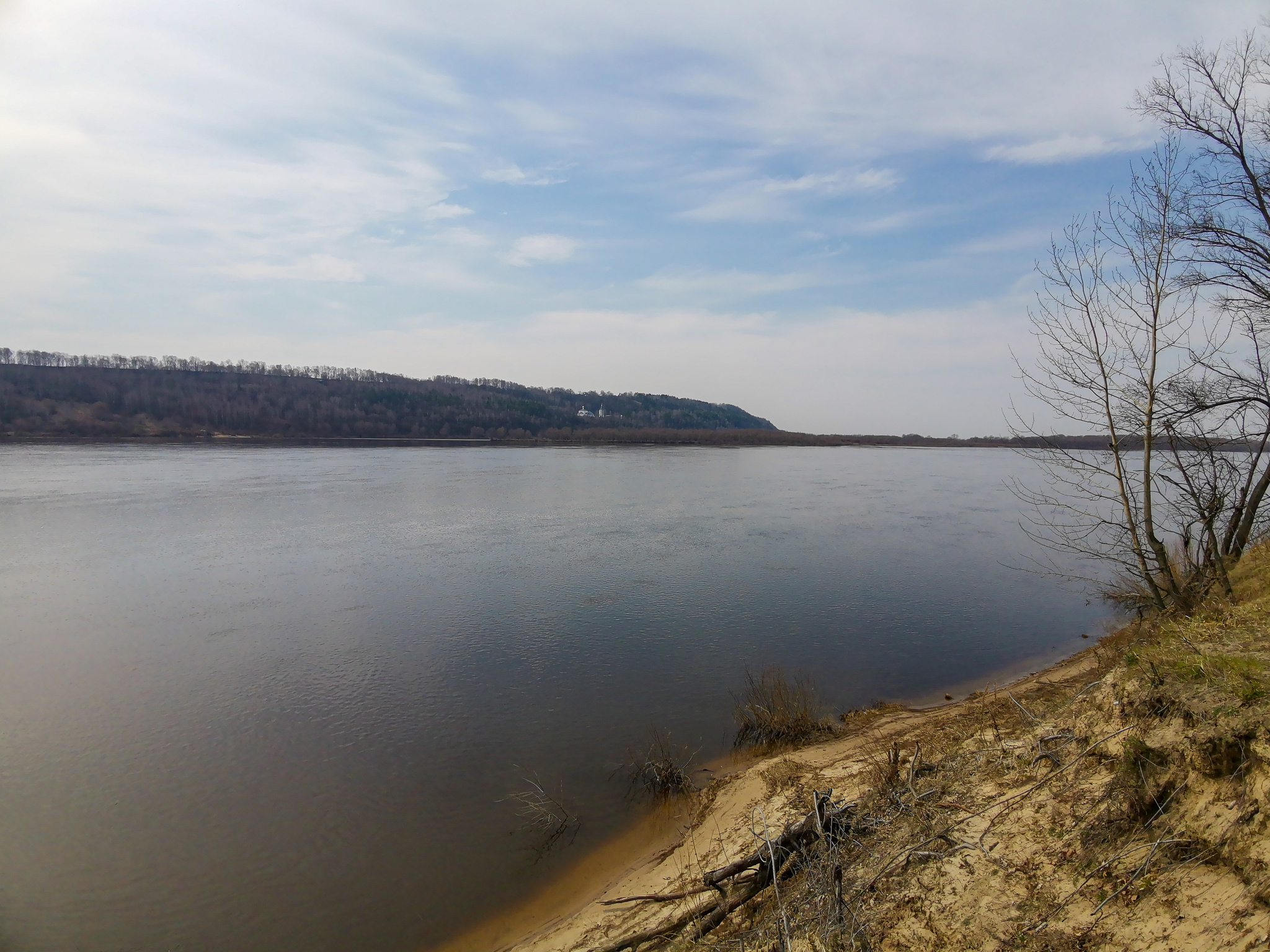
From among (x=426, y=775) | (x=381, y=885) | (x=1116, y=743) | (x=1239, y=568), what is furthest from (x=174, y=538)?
(x=1239, y=568)

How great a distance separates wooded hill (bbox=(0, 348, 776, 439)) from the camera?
239 ft

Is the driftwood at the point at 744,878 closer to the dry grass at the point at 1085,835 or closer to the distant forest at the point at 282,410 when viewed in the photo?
the dry grass at the point at 1085,835

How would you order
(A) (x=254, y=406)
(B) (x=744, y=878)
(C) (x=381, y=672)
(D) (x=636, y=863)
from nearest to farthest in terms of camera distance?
1. (B) (x=744, y=878)
2. (D) (x=636, y=863)
3. (C) (x=381, y=672)
4. (A) (x=254, y=406)

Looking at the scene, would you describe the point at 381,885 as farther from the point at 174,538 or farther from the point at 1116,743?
the point at 174,538

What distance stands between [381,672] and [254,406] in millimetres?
89051

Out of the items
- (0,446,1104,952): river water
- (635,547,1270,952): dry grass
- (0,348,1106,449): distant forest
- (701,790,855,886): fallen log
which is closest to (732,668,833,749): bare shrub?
(0,446,1104,952): river water

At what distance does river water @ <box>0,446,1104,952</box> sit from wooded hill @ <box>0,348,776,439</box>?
5767 cm

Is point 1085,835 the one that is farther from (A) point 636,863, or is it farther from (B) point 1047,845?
(A) point 636,863

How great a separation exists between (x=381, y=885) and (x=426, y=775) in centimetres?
170

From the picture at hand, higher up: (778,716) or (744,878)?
(744,878)

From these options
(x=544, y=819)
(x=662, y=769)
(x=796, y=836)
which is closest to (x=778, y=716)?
(x=662, y=769)

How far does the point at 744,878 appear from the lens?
13.9 feet

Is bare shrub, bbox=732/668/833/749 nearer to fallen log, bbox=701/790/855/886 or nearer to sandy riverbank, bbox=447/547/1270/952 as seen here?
sandy riverbank, bbox=447/547/1270/952

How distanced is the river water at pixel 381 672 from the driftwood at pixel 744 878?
247 centimetres
